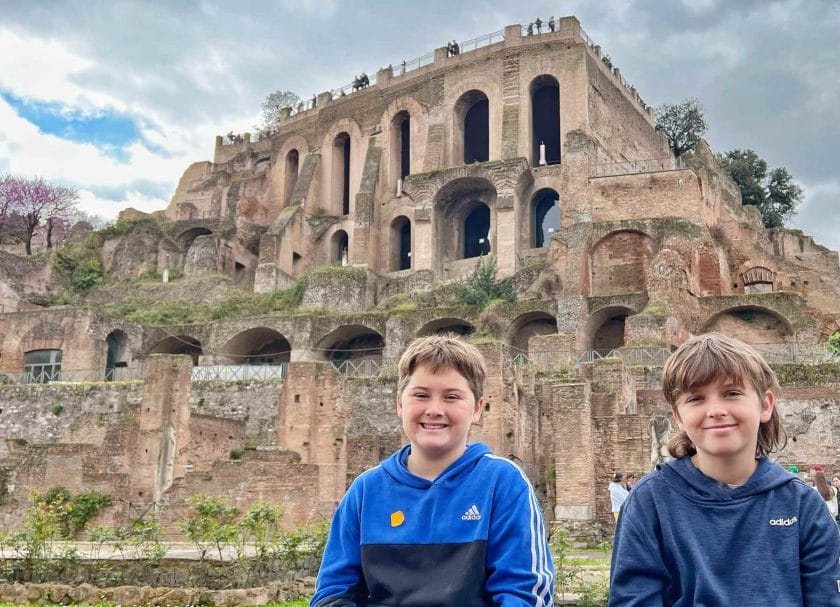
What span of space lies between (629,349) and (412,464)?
24.5 m

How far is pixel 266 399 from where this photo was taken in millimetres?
28438

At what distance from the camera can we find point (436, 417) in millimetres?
3729

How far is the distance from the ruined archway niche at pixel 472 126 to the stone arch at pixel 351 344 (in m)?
13.4

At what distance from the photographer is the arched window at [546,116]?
45.0m

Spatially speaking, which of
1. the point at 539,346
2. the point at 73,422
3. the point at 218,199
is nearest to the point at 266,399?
the point at 73,422

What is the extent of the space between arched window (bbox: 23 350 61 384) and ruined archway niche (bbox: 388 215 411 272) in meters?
17.5

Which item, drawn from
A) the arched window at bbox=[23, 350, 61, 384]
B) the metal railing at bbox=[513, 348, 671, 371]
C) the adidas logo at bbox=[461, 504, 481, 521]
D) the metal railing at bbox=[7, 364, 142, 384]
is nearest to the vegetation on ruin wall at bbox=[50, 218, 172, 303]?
the arched window at bbox=[23, 350, 61, 384]

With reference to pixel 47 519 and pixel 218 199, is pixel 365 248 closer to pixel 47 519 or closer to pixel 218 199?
pixel 218 199

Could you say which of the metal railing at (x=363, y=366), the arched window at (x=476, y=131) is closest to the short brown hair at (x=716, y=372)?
the metal railing at (x=363, y=366)

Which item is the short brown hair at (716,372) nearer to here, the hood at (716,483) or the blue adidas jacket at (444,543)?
the hood at (716,483)

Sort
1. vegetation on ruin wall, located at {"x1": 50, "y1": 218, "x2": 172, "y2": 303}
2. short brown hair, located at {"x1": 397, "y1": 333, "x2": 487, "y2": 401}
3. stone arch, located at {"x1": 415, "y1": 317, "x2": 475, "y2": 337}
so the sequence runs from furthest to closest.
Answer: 1. vegetation on ruin wall, located at {"x1": 50, "y1": 218, "x2": 172, "y2": 303}
2. stone arch, located at {"x1": 415, "y1": 317, "x2": 475, "y2": 337}
3. short brown hair, located at {"x1": 397, "y1": 333, "x2": 487, "y2": 401}

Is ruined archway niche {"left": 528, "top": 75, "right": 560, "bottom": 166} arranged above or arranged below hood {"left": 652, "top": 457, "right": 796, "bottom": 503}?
above

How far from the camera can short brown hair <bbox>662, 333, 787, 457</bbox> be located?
3363 mm

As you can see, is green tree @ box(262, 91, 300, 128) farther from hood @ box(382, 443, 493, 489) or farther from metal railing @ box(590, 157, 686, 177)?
hood @ box(382, 443, 493, 489)
